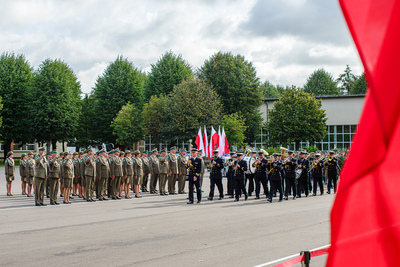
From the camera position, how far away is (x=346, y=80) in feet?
336

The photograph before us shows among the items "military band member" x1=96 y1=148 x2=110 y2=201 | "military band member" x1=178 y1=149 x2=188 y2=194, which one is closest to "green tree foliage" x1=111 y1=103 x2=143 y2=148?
"military band member" x1=178 y1=149 x2=188 y2=194

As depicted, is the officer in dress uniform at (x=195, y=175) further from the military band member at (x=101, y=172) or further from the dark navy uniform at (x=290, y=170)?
the dark navy uniform at (x=290, y=170)

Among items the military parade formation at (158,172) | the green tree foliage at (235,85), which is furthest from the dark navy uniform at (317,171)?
the green tree foliage at (235,85)

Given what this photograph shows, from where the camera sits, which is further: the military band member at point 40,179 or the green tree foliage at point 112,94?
the green tree foliage at point 112,94

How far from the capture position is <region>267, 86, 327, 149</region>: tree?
183 ft

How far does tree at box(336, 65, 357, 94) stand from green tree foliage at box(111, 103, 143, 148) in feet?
183

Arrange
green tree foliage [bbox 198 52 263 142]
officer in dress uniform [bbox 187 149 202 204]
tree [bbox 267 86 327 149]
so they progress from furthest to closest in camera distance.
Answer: green tree foliage [bbox 198 52 263 142]
tree [bbox 267 86 327 149]
officer in dress uniform [bbox 187 149 202 204]

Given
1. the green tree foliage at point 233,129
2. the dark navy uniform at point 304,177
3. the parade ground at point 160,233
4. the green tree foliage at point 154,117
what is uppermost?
the green tree foliage at point 154,117

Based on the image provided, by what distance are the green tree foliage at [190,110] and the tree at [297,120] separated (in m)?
7.22

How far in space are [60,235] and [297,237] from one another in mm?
5191

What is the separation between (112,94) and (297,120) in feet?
85.5

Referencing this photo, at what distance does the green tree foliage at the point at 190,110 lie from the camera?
175 ft

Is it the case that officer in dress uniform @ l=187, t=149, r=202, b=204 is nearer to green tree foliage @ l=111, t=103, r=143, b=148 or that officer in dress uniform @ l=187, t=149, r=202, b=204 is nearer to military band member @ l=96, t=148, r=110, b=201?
military band member @ l=96, t=148, r=110, b=201

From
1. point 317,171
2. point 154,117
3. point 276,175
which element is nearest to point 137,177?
point 276,175
